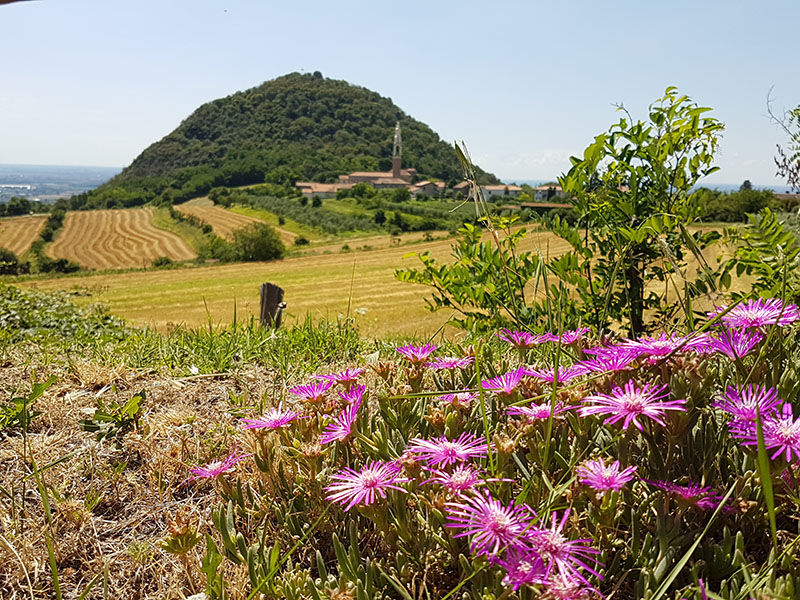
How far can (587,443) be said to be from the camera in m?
1.09

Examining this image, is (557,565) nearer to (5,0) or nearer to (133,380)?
(5,0)

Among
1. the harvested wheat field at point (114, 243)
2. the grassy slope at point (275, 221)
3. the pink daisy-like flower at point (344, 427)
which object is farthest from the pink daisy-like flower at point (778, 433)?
the grassy slope at point (275, 221)

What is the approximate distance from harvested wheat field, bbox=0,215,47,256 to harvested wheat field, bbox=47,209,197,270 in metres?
3.34

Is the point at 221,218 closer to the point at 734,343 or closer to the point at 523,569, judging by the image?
the point at 734,343

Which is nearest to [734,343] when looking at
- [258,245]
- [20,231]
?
[258,245]

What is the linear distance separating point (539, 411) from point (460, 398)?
214mm

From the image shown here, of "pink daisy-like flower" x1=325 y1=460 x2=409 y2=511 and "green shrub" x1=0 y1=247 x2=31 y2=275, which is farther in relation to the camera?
"green shrub" x1=0 y1=247 x2=31 y2=275

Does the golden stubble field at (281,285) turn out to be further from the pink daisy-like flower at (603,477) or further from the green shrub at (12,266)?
the pink daisy-like flower at (603,477)

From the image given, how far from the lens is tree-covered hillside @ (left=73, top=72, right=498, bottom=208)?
120m

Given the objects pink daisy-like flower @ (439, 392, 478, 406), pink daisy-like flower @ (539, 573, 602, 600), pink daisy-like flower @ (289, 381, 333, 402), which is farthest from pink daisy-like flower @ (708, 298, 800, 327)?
pink daisy-like flower @ (289, 381, 333, 402)

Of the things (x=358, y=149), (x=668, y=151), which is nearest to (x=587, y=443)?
(x=668, y=151)

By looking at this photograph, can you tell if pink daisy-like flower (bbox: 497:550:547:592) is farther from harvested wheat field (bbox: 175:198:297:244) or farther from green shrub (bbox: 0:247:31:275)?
harvested wheat field (bbox: 175:198:297:244)

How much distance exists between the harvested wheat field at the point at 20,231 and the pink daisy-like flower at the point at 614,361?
8547cm

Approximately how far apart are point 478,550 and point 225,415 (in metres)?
1.46
